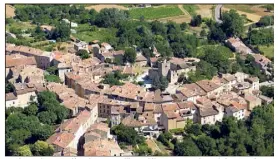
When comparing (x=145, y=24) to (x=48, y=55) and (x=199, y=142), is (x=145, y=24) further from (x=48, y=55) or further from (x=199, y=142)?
(x=199, y=142)

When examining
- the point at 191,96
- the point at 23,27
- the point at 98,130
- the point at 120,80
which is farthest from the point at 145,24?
the point at 98,130

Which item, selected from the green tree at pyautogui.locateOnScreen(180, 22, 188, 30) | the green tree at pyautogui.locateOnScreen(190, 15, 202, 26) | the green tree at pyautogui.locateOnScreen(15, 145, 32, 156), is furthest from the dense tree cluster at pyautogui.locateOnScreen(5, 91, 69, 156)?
the green tree at pyautogui.locateOnScreen(190, 15, 202, 26)

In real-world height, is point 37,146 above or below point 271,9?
below

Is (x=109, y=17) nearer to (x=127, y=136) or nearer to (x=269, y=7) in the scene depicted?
(x=269, y=7)

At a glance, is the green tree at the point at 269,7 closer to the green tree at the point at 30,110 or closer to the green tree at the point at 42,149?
the green tree at the point at 30,110

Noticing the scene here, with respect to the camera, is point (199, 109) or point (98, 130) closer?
point (98, 130)

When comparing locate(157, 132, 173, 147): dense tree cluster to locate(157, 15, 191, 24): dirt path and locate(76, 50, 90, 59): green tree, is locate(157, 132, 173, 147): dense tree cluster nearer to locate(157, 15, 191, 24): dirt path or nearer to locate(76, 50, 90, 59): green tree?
locate(76, 50, 90, 59): green tree

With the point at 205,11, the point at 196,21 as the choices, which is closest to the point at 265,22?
the point at 196,21
